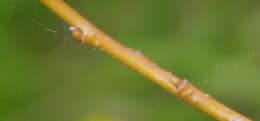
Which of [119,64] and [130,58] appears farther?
[119,64]

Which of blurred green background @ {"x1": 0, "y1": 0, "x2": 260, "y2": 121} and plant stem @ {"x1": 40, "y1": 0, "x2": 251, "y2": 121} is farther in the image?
blurred green background @ {"x1": 0, "y1": 0, "x2": 260, "y2": 121}

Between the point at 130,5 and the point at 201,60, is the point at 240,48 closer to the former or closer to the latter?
the point at 201,60

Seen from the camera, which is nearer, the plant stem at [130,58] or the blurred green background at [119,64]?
the plant stem at [130,58]

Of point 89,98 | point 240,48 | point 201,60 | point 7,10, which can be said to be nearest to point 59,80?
point 89,98
